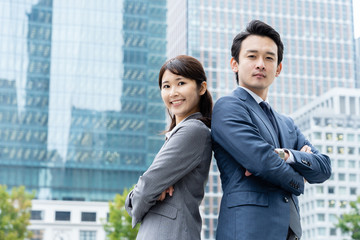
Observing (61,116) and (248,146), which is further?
(61,116)

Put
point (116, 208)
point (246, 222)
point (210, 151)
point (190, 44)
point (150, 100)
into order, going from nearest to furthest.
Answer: point (246, 222)
point (210, 151)
point (116, 208)
point (150, 100)
point (190, 44)

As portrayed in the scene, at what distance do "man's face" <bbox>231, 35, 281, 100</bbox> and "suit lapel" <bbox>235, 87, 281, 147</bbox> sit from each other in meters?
0.03

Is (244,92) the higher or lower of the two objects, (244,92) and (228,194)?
the higher

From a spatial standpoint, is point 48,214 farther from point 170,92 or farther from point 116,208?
point 170,92

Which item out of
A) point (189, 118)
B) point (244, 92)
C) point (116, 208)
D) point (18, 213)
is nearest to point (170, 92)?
point (189, 118)

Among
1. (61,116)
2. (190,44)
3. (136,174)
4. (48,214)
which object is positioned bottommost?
(48,214)

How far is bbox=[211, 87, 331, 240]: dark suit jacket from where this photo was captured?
5.66 feet

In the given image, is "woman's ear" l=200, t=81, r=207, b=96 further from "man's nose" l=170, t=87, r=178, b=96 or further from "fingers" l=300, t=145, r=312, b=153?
"fingers" l=300, t=145, r=312, b=153

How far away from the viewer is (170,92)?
6.65ft

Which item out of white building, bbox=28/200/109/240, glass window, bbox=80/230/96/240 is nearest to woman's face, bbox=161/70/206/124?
white building, bbox=28/200/109/240

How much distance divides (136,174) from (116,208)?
15.9 meters

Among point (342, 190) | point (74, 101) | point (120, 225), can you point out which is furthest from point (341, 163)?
point (120, 225)

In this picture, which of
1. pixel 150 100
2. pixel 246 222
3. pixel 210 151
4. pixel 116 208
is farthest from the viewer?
pixel 150 100

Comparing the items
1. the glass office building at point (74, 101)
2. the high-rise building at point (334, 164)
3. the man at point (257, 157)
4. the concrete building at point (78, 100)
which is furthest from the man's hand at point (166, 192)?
the high-rise building at point (334, 164)
